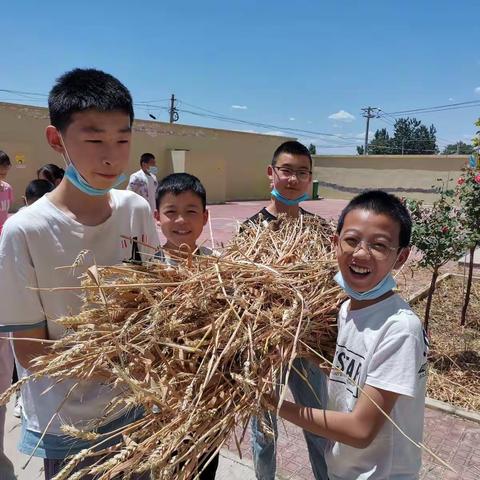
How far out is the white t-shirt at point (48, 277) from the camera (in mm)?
1235

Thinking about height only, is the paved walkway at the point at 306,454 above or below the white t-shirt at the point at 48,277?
below

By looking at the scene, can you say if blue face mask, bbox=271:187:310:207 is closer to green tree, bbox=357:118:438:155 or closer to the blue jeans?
the blue jeans

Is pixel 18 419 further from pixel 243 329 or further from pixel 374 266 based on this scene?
pixel 374 266

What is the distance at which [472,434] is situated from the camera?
9.09ft

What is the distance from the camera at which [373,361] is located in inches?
45.0

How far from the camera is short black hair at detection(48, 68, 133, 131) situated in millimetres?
1278

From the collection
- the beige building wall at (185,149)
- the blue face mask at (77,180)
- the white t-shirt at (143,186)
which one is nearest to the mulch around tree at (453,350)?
the blue face mask at (77,180)

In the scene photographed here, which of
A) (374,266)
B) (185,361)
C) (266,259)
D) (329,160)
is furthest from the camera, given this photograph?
(329,160)

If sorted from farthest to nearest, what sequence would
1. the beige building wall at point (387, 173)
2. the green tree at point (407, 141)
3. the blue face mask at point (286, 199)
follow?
the green tree at point (407, 141) → the beige building wall at point (387, 173) → the blue face mask at point (286, 199)

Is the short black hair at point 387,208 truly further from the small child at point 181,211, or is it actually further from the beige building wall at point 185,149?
the beige building wall at point 185,149

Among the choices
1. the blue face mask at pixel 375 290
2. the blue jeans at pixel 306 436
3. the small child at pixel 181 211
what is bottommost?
the blue jeans at pixel 306 436

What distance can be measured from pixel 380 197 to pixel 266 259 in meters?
0.46

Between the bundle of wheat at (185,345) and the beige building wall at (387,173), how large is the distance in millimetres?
20093

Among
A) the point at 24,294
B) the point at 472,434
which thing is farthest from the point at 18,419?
the point at 472,434
